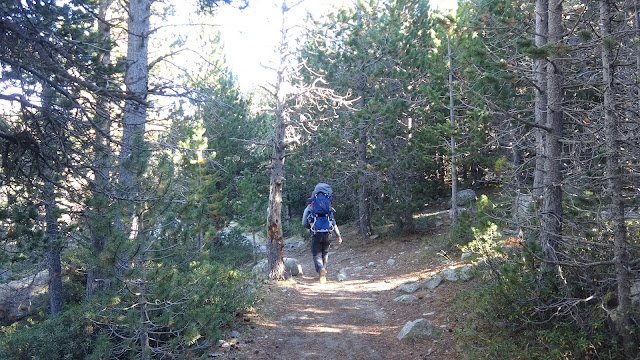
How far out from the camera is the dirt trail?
5.45m

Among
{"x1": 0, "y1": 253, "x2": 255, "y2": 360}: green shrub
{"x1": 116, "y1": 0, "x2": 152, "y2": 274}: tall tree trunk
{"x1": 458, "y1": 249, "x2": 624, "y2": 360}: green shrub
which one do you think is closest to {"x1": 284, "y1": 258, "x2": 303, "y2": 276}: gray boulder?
{"x1": 0, "y1": 253, "x2": 255, "y2": 360}: green shrub

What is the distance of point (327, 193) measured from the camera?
9812 millimetres

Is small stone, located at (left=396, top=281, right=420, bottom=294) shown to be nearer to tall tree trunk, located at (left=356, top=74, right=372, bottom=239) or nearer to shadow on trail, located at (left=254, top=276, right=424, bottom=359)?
shadow on trail, located at (left=254, top=276, right=424, bottom=359)

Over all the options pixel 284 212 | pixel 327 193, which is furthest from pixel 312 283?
pixel 284 212

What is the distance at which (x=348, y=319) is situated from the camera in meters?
6.93

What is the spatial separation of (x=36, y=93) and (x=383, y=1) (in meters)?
13.1

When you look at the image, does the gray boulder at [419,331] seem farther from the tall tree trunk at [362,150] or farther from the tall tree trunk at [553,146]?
the tall tree trunk at [362,150]

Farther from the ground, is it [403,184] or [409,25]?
[409,25]

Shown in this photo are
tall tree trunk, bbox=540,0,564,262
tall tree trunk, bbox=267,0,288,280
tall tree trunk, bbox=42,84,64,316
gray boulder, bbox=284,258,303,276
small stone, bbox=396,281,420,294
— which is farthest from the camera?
gray boulder, bbox=284,258,303,276

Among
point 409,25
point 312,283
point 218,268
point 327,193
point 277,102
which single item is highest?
point 409,25

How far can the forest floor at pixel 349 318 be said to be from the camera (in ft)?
17.8

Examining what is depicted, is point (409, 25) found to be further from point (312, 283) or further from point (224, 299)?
point (224, 299)

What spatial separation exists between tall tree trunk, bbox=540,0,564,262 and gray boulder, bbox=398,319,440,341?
1.76 m

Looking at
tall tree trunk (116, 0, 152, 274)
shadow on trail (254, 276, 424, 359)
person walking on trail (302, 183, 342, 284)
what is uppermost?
tall tree trunk (116, 0, 152, 274)
